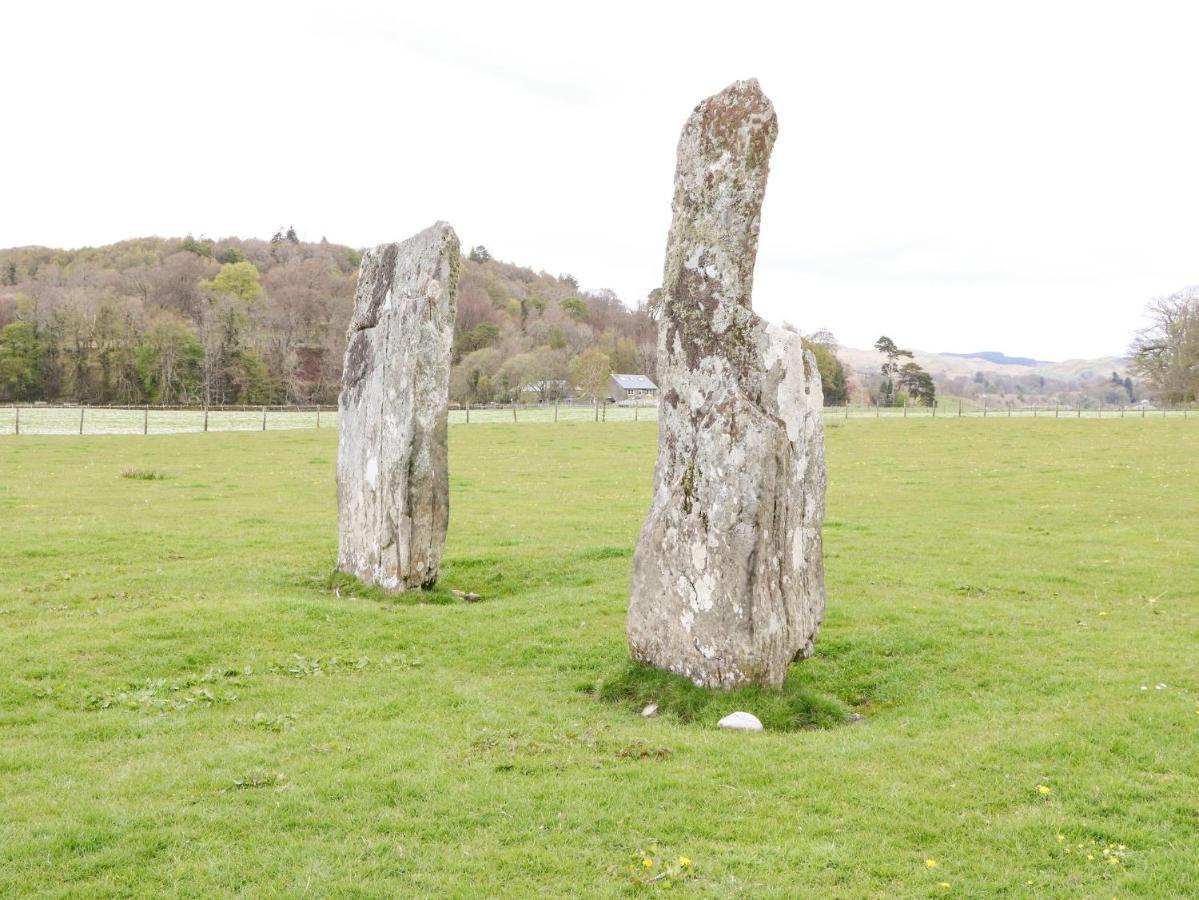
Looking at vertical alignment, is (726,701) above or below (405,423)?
below

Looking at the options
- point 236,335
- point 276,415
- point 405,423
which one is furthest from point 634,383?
point 405,423

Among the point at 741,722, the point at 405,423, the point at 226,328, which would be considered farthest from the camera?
the point at 226,328

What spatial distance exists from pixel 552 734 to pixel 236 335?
112 meters

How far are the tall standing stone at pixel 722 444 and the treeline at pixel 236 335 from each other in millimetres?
76900

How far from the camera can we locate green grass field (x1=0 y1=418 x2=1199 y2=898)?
252 inches

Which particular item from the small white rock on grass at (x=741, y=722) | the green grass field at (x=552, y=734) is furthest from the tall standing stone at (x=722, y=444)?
the green grass field at (x=552, y=734)

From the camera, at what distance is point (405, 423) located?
47.9 ft

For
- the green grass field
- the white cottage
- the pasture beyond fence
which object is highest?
the white cottage

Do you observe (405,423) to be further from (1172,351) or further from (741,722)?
(1172,351)

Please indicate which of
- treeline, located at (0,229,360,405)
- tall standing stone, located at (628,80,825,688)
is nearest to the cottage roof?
treeline, located at (0,229,360,405)

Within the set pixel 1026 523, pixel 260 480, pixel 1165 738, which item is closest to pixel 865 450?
pixel 1026 523

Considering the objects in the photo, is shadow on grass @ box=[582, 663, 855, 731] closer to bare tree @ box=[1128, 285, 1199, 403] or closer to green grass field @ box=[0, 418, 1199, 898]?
green grass field @ box=[0, 418, 1199, 898]

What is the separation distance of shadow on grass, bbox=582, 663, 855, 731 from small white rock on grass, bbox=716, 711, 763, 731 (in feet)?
0.40

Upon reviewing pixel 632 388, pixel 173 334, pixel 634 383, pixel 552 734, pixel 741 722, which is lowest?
pixel 552 734
